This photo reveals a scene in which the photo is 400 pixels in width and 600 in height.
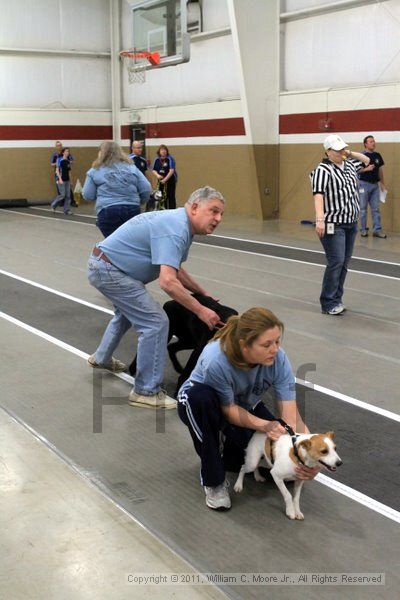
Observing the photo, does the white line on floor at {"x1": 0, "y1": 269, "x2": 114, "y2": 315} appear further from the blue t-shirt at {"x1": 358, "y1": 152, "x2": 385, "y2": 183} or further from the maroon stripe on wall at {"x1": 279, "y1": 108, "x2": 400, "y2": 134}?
the maroon stripe on wall at {"x1": 279, "y1": 108, "x2": 400, "y2": 134}

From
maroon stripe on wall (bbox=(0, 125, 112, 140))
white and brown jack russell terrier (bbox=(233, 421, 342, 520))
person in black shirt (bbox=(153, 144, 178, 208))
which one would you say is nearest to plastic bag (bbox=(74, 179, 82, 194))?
maroon stripe on wall (bbox=(0, 125, 112, 140))

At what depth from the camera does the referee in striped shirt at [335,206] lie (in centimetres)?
761

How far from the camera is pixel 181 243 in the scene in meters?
4.54

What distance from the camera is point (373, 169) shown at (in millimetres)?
13516

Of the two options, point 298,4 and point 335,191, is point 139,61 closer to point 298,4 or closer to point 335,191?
point 298,4

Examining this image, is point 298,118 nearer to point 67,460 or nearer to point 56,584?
point 67,460

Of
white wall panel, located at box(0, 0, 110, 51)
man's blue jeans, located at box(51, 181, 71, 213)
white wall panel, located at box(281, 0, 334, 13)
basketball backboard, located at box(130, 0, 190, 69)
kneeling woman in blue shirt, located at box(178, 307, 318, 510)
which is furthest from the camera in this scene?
white wall panel, located at box(0, 0, 110, 51)

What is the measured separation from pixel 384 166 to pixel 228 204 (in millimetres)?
4904

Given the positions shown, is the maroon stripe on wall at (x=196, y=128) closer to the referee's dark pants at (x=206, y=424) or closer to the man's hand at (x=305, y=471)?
the referee's dark pants at (x=206, y=424)

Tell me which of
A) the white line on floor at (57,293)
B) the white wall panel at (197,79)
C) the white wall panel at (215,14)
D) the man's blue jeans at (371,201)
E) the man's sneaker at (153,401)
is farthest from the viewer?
the white wall panel at (197,79)

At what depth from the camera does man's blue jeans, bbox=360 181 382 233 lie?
13.8 meters

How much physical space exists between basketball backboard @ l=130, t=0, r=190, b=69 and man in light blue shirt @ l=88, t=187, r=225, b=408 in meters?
12.3

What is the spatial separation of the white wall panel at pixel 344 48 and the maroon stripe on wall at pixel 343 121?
61 centimetres

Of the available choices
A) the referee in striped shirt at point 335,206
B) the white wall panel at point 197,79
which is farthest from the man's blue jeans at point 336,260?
the white wall panel at point 197,79
